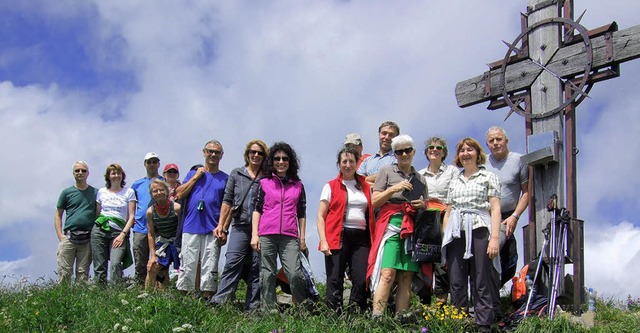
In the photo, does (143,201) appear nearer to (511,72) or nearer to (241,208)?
(241,208)

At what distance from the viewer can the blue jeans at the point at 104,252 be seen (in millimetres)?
8625

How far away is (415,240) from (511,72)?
10.2 ft

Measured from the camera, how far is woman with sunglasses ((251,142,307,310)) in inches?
279

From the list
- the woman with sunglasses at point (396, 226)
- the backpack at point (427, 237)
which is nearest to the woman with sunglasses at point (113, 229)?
the woman with sunglasses at point (396, 226)

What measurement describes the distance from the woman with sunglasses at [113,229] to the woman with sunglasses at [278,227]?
2.38 meters

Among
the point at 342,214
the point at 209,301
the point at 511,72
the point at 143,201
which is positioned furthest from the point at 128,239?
the point at 511,72

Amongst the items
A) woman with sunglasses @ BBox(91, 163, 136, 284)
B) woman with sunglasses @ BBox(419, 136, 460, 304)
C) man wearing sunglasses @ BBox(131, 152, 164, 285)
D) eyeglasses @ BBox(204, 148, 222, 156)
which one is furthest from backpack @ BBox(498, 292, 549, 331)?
woman with sunglasses @ BBox(91, 163, 136, 284)

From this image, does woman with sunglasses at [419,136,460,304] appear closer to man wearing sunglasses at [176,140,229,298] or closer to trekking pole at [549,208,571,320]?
trekking pole at [549,208,571,320]

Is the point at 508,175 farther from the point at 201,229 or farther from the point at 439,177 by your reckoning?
the point at 201,229

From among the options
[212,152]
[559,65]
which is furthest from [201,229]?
[559,65]

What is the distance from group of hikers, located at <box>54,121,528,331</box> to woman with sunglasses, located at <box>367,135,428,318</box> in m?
0.01

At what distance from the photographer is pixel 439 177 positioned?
723 centimetres

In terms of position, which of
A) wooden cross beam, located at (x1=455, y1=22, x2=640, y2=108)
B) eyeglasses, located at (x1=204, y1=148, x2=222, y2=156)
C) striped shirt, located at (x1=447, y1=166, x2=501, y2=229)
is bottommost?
striped shirt, located at (x1=447, y1=166, x2=501, y2=229)

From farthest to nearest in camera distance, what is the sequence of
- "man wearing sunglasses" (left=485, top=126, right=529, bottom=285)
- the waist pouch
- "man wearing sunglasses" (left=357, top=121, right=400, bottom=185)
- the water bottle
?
the waist pouch < "man wearing sunglasses" (left=357, top=121, right=400, bottom=185) < "man wearing sunglasses" (left=485, top=126, right=529, bottom=285) < the water bottle
